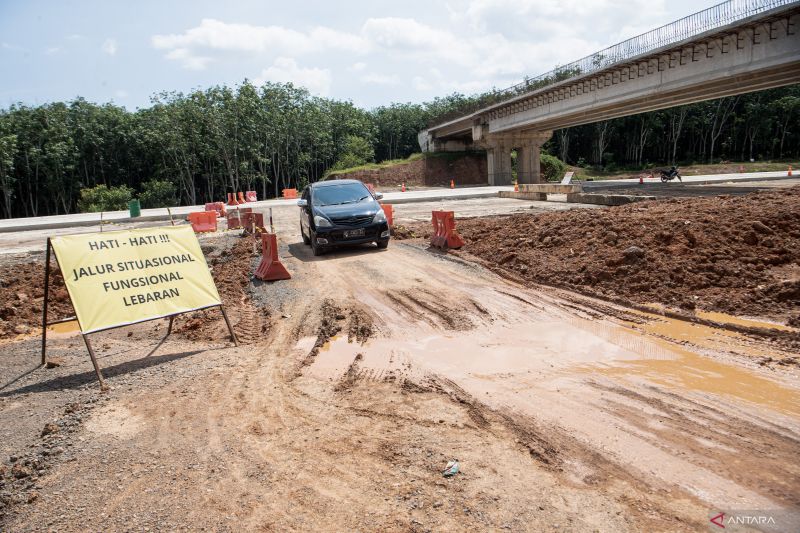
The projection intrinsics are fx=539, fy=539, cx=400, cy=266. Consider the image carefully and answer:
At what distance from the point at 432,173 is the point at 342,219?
52.4 metres

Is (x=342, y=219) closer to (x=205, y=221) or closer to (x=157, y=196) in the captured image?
(x=205, y=221)

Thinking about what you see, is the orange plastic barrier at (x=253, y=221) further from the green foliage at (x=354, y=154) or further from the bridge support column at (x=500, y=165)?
the green foliage at (x=354, y=154)

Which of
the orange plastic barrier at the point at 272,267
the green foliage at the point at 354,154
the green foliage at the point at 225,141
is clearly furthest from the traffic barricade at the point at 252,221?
the green foliage at the point at 354,154

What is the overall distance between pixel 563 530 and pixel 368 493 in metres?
1.24

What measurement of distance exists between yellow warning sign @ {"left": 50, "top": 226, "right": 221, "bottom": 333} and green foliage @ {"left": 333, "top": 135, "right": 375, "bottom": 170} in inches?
2295

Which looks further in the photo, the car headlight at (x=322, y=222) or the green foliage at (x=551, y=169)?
the green foliage at (x=551, y=169)

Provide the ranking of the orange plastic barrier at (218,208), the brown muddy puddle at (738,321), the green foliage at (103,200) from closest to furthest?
the brown muddy puddle at (738,321) < the orange plastic barrier at (218,208) < the green foliage at (103,200)

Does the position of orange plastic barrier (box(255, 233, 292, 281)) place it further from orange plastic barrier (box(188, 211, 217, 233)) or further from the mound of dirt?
orange plastic barrier (box(188, 211, 217, 233))

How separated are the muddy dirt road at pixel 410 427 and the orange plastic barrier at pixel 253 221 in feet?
34.9

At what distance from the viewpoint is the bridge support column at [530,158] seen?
182 ft

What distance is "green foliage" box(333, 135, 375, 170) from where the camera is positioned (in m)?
65.1

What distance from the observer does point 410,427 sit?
448 centimetres

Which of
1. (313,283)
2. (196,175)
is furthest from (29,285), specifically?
(196,175)

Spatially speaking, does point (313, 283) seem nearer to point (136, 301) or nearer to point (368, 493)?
point (136, 301)
